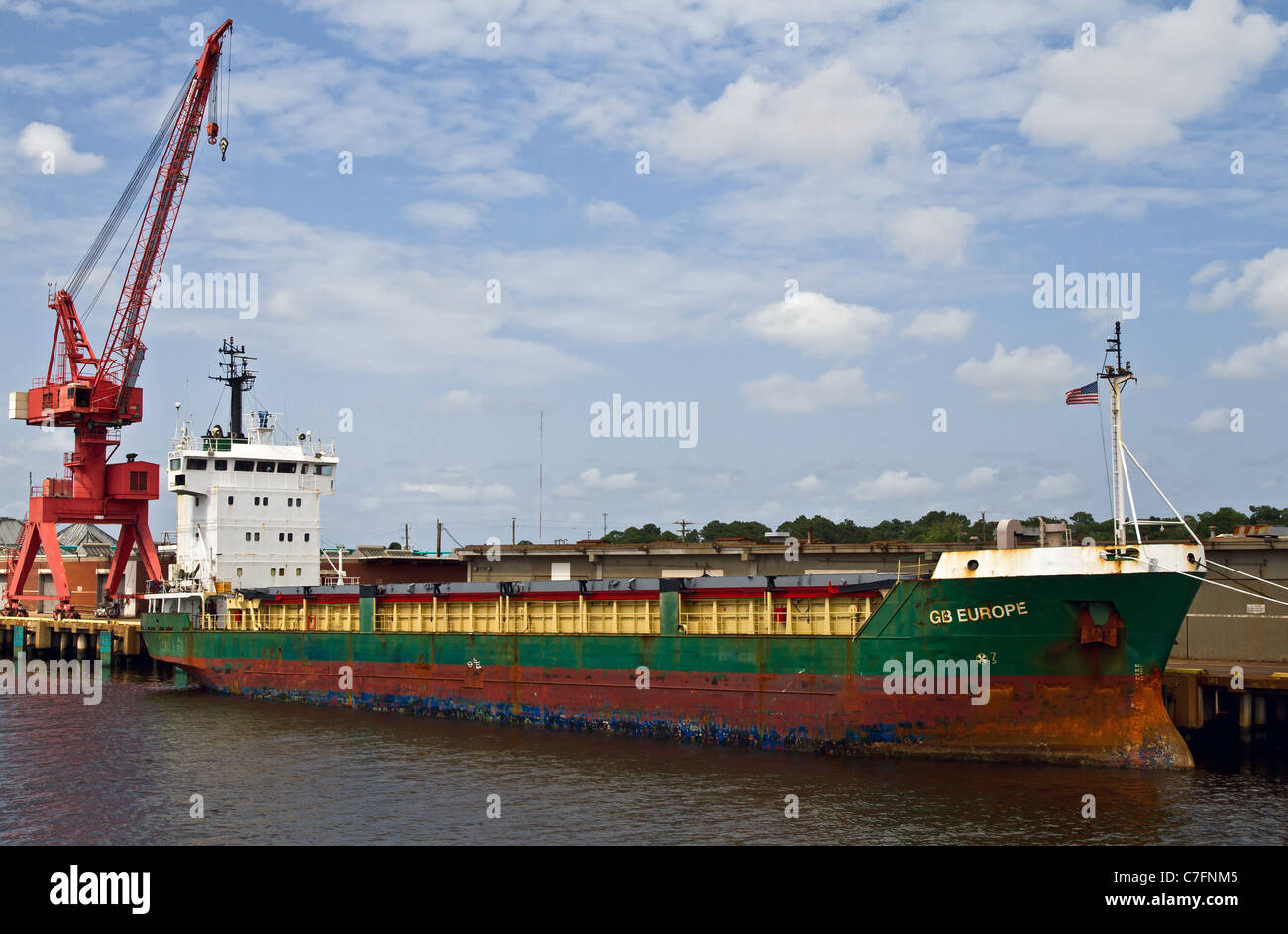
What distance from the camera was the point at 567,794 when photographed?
20203mm

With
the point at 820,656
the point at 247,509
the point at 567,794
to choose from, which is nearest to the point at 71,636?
the point at 247,509

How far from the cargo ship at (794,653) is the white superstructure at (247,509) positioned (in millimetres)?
3837

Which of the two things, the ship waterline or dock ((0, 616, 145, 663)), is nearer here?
the ship waterline

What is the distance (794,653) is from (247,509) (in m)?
25.8

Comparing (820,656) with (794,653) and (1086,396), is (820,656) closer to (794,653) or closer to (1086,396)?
(794,653)

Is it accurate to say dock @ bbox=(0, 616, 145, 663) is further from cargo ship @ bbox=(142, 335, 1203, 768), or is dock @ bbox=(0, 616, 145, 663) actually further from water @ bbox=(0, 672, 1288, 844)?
water @ bbox=(0, 672, 1288, 844)

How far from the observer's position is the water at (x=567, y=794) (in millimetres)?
17531

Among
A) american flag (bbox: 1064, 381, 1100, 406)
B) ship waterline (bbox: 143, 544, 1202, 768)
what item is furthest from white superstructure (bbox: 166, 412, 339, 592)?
american flag (bbox: 1064, 381, 1100, 406)

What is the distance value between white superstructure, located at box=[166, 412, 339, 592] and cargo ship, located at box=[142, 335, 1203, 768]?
384 centimetres

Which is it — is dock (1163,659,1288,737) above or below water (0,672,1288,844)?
above

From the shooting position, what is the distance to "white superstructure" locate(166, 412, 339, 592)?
4016 centimetres
